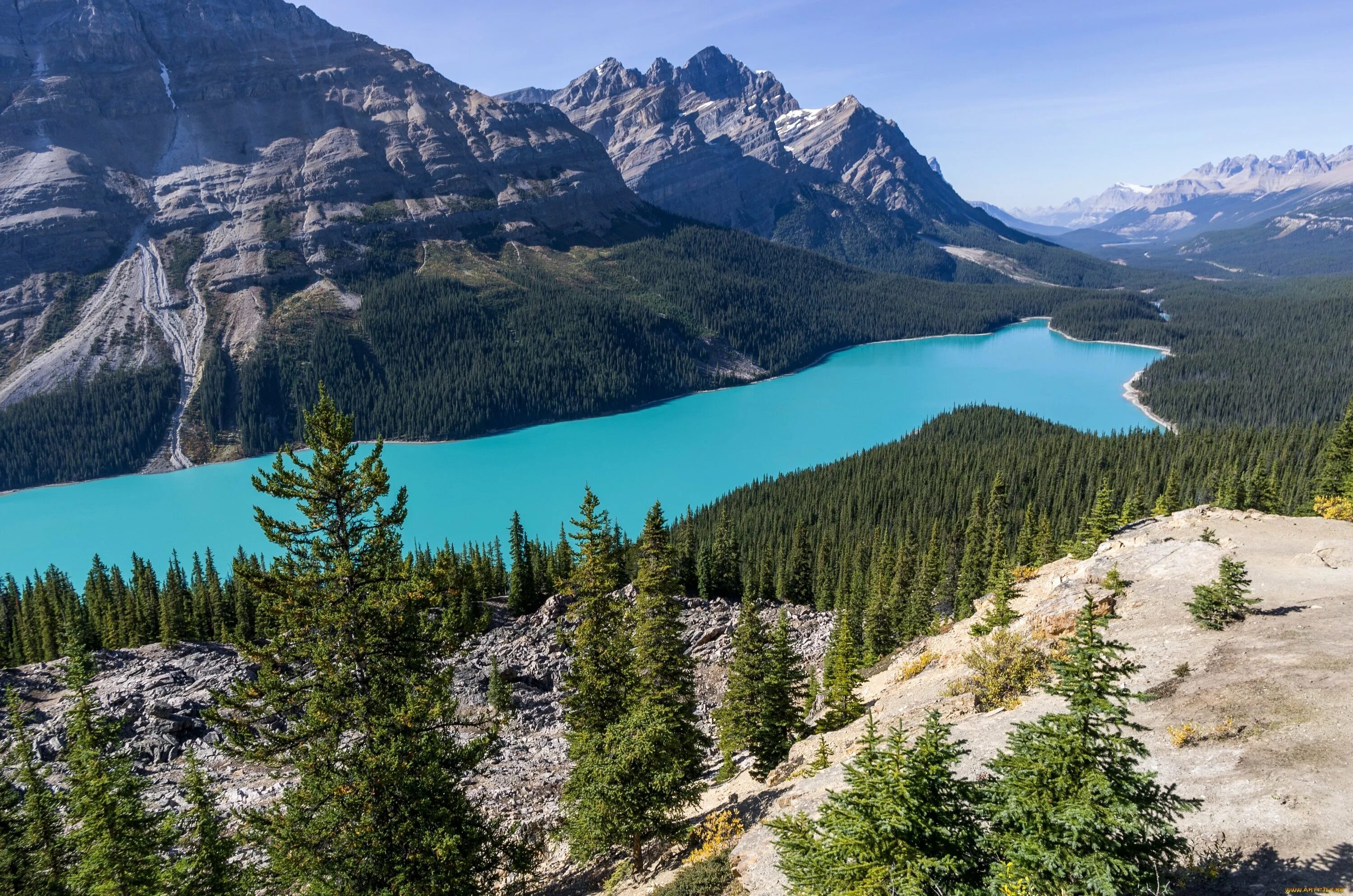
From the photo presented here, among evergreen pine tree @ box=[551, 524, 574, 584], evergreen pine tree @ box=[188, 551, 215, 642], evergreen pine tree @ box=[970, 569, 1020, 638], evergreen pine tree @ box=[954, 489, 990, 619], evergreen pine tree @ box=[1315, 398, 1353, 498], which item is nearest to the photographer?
evergreen pine tree @ box=[970, 569, 1020, 638]

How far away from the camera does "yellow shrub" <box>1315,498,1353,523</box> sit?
4416 centimetres

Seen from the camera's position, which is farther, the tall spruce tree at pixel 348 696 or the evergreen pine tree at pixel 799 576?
the evergreen pine tree at pixel 799 576

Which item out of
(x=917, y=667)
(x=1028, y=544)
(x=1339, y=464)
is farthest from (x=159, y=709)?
(x=1339, y=464)

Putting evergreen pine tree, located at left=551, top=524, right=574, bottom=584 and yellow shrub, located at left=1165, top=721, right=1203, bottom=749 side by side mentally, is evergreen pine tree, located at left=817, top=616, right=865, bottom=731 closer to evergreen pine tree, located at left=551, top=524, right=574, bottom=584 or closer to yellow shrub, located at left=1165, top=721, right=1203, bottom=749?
yellow shrub, located at left=1165, top=721, right=1203, bottom=749

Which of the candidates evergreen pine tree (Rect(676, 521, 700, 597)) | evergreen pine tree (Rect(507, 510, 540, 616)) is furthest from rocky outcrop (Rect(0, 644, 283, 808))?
evergreen pine tree (Rect(676, 521, 700, 597))

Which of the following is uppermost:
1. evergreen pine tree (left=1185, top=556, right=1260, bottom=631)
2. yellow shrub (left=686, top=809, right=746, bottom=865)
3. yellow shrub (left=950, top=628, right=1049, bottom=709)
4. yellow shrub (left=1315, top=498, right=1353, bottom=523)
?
evergreen pine tree (left=1185, top=556, right=1260, bottom=631)

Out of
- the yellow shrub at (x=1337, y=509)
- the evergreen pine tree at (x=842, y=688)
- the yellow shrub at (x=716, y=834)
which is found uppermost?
the yellow shrub at (x=1337, y=509)

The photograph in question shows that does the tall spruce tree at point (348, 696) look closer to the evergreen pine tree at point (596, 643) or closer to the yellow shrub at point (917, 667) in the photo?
the evergreen pine tree at point (596, 643)

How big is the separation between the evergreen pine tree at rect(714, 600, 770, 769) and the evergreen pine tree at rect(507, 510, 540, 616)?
34888mm

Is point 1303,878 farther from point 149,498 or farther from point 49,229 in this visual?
point 49,229

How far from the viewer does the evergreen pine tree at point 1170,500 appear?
5603 cm

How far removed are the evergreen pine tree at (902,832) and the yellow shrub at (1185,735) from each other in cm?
943

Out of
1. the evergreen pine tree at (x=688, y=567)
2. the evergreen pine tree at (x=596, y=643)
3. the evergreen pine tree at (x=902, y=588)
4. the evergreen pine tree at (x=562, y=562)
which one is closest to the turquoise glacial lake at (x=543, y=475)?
the evergreen pine tree at (x=562, y=562)

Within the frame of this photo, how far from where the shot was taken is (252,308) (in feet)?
625
